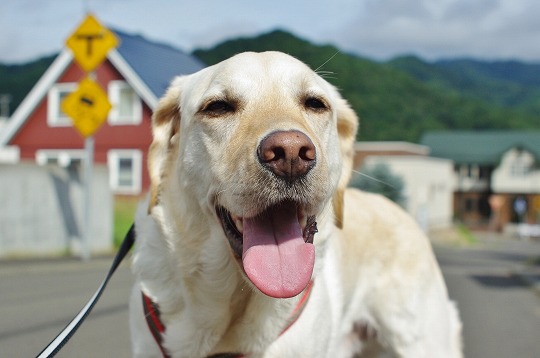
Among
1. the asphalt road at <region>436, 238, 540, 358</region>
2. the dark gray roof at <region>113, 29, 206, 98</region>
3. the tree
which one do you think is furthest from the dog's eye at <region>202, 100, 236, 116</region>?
the tree

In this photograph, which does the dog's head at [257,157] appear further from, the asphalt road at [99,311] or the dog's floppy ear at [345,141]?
the asphalt road at [99,311]

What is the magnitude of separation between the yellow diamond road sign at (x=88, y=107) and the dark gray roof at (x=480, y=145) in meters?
60.4

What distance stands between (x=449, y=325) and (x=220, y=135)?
243 centimetres

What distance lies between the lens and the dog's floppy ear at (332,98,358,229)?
11.0 feet

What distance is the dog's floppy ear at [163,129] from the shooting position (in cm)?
314

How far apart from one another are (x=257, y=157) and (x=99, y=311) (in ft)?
20.8

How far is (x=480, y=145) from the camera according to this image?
229 ft

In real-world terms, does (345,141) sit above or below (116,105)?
below

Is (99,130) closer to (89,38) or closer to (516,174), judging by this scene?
(89,38)

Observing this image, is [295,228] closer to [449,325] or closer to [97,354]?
[449,325]

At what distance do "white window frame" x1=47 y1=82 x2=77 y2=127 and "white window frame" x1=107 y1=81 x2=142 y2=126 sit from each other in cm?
200

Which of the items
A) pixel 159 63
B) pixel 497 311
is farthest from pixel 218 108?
pixel 497 311

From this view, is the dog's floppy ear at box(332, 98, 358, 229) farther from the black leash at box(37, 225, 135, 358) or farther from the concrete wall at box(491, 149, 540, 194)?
the concrete wall at box(491, 149, 540, 194)

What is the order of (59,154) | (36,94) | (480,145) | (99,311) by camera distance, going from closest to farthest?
(99,311), (36,94), (59,154), (480,145)
